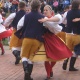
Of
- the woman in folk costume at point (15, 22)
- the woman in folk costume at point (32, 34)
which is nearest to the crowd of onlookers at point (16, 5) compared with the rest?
the woman in folk costume at point (15, 22)

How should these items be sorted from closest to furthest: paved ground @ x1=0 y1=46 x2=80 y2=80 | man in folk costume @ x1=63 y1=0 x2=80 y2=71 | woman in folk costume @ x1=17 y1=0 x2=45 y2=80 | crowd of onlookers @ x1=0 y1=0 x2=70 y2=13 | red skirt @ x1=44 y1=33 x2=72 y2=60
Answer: woman in folk costume @ x1=17 y1=0 x2=45 y2=80 → red skirt @ x1=44 y1=33 x2=72 y2=60 → paved ground @ x1=0 y1=46 x2=80 y2=80 → man in folk costume @ x1=63 y1=0 x2=80 y2=71 → crowd of onlookers @ x1=0 y1=0 x2=70 y2=13

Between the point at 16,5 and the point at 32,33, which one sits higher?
the point at 32,33

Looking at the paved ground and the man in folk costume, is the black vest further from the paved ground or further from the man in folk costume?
the man in folk costume

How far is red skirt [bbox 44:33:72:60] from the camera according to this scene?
23.1 feet

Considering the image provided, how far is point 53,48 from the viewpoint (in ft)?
23.2

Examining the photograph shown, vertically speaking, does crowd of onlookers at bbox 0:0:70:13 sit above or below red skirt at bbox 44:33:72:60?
below

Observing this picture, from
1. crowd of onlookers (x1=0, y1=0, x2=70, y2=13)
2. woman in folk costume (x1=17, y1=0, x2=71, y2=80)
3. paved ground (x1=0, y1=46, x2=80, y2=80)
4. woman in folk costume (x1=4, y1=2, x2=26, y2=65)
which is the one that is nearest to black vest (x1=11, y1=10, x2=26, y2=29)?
woman in folk costume (x1=4, y1=2, x2=26, y2=65)

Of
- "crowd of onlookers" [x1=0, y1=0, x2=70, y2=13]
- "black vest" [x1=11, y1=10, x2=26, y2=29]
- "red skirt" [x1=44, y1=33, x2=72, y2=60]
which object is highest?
"black vest" [x1=11, y1=10, x2=26, y2=29]

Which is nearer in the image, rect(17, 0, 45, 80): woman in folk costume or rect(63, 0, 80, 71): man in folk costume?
rect(17, 0, 45, 80): woman in folk costume

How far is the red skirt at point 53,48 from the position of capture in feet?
23.1

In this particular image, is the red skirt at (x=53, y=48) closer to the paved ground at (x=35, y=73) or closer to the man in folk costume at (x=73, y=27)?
the paved ground at (x=35, y=73)

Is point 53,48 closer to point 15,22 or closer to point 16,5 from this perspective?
point 15,22

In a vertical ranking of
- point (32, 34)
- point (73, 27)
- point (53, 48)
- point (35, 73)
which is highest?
point (32, 34)

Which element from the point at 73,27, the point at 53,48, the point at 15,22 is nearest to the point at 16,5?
the point at 15,22
